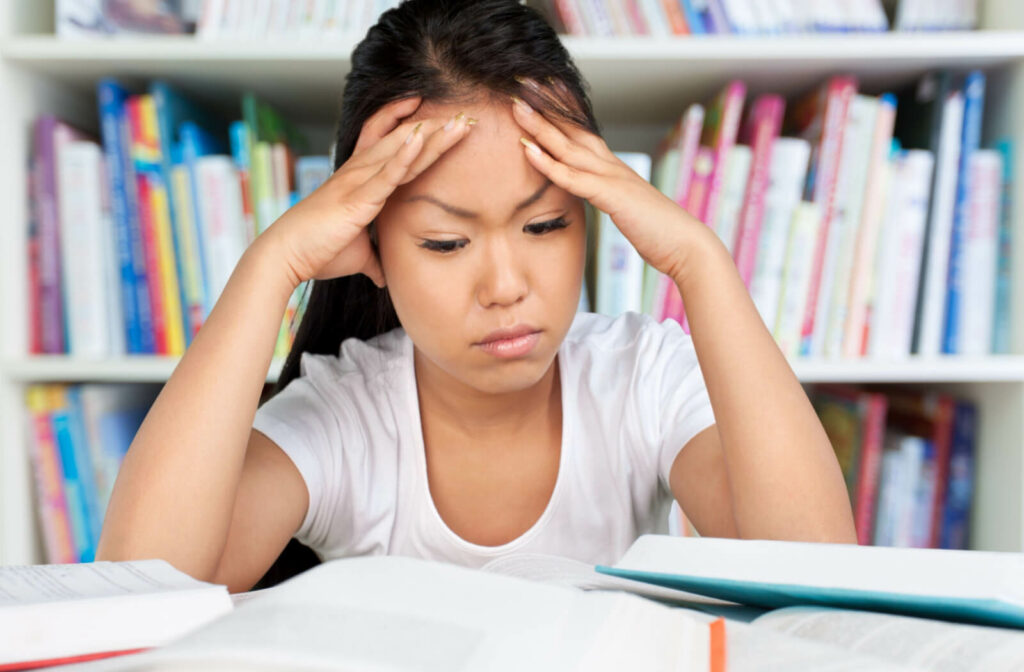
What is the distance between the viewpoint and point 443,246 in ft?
2.49

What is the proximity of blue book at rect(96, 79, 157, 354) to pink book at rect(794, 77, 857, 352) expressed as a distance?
93 cm

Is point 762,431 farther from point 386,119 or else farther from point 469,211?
point 386,119

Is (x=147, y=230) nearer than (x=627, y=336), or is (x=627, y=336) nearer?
(x=627, y=336)


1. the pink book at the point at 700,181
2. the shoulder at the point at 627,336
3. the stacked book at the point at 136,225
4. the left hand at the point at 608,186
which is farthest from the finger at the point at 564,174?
the stacked book at the point at 136,225

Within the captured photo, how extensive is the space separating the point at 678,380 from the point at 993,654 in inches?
23.1

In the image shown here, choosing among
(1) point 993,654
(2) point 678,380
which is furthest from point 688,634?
(2) point 678,380

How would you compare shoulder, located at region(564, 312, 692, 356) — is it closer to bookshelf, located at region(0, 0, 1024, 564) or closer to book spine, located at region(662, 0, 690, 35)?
bookshelf, located at region(0, 0, 1024, 564)

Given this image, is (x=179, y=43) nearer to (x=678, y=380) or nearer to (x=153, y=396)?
(x=153, y=396)

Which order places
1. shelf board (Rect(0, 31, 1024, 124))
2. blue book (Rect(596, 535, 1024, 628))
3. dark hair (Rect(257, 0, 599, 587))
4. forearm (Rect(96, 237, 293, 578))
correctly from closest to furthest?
blue book (Rect(596, 535, 1024, 628)) < forearm (Rect(96, 237, 293, 578)) < dark hair (Rect(257, 0, 599, 587)) < shelf board (Rect(0, 31, 1024, 124))

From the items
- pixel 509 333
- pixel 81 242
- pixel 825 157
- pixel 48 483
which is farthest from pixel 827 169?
pixel 48 483

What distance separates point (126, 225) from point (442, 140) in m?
0.66

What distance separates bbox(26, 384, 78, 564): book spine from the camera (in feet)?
3.82

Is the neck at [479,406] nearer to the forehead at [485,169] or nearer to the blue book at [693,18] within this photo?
the forehead at [485,169]

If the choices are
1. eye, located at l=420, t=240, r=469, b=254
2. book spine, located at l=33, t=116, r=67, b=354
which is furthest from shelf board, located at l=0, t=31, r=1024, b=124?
eye, located at l=420, t=240, r=469, b=254
